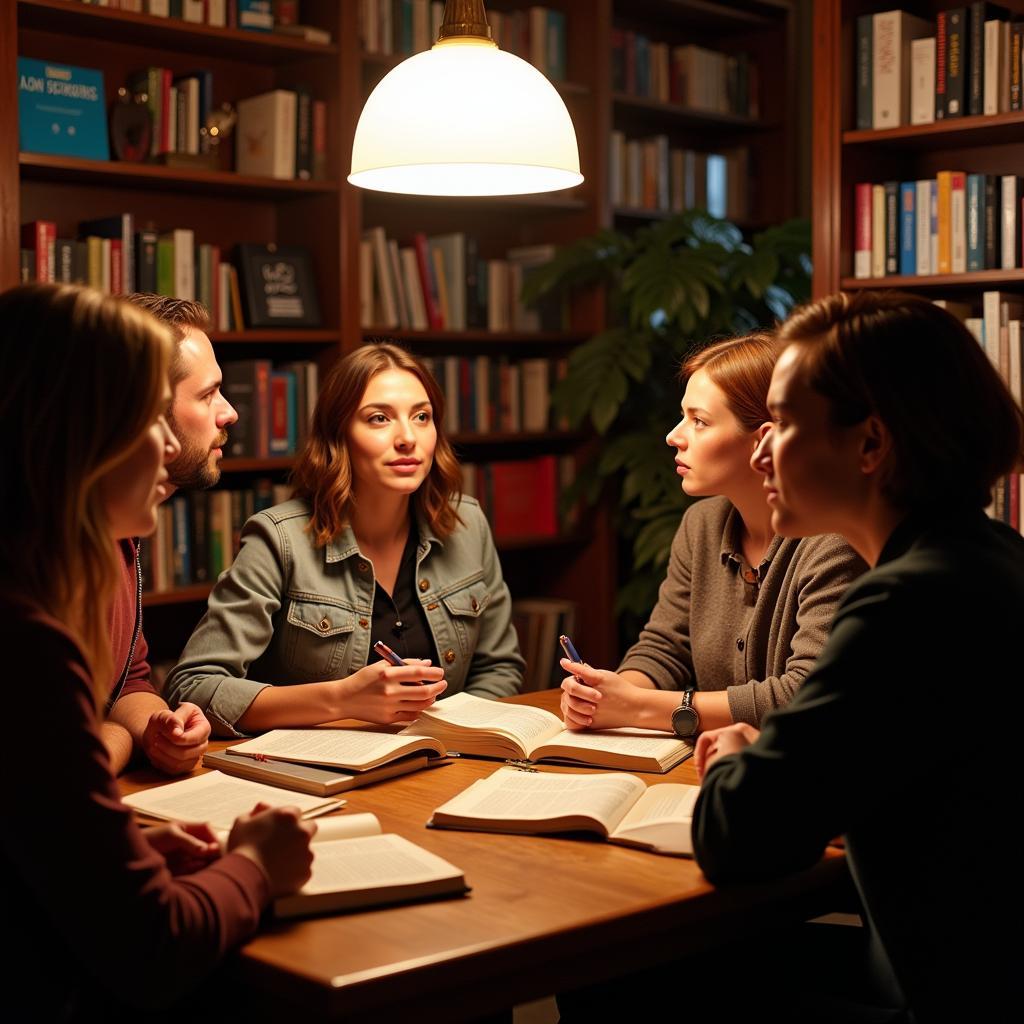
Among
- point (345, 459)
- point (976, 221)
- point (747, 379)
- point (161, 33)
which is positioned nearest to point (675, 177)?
point (976, 221)

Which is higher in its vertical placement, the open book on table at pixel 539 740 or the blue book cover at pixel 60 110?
the blue book cover at pixel 60 110

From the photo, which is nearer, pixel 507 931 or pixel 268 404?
pixel 507 931

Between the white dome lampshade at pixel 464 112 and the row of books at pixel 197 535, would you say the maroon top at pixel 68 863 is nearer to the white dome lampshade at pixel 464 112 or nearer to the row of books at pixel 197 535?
the white dome lampshade at pixel 464 112

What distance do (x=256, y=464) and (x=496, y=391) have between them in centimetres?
98

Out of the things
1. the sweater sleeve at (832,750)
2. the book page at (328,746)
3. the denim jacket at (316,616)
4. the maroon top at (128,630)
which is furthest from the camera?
the denim jacket at (316,616)

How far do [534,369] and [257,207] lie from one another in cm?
103

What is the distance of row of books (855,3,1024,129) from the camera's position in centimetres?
322

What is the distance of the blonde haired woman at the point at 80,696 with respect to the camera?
1.18 m

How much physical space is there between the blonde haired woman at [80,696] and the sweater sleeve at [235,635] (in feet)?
2.55

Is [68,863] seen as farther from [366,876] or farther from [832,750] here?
[832,750]

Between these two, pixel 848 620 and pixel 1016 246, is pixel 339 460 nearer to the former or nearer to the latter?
pixel 848 620

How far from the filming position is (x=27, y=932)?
4.00 ft

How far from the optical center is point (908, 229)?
341cm

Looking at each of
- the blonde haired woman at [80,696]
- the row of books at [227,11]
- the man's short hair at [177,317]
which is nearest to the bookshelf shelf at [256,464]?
the row of books at [227,11]
